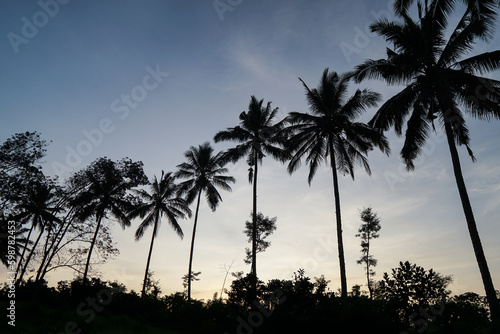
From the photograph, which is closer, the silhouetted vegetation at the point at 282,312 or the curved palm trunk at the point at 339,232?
the silhouetted vegetation at the point at 282,312

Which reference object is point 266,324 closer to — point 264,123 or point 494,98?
point 494,98

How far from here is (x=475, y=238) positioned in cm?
1067

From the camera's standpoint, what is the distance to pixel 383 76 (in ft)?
46.7

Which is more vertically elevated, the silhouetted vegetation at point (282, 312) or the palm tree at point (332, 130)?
Result: the palm tree at point (332, 130)

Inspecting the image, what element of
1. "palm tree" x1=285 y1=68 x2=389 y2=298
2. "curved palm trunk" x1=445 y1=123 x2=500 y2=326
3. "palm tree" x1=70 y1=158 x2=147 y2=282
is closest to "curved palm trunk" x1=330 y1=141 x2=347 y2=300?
"palm tree" x1=285 y1=68 x2=389 y2=298

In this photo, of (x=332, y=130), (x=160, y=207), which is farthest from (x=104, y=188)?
(x=332, y=130)

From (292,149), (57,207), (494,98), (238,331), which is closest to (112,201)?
(57,207)

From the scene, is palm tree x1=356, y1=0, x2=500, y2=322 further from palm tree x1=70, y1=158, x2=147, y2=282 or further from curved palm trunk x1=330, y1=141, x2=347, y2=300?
palm tree x1=70, y1=158, x2=147, y2=282

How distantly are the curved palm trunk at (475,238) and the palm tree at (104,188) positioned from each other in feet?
72.4

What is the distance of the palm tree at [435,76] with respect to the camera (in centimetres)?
1186

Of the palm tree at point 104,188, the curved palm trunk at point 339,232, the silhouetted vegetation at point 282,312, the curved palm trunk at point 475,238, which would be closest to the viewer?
the silhouetted vegetation at point 282,312

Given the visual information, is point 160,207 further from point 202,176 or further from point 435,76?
point 435,76

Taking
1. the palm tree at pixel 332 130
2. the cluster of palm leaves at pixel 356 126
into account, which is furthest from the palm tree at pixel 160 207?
the palm tree at pixel 332 130

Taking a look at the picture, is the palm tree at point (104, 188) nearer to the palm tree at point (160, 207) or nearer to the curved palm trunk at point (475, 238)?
the palm tree at point (160, 207)
